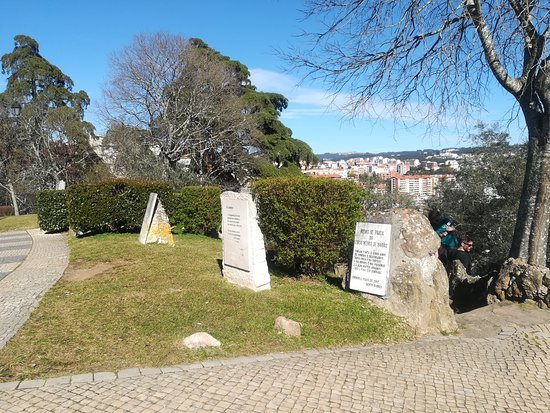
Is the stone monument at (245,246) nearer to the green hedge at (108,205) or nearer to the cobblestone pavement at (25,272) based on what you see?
the cobblestone pavement at (25,272)

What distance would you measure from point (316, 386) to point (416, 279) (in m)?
2.71

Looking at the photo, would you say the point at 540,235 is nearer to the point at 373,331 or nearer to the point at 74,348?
the point at 373,331

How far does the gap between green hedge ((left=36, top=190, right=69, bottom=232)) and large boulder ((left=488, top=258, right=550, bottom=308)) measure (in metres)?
13.4

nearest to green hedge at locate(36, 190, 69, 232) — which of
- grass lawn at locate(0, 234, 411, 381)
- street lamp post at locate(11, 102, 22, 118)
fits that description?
grass lawn at locate(0, 234, 411, 381)

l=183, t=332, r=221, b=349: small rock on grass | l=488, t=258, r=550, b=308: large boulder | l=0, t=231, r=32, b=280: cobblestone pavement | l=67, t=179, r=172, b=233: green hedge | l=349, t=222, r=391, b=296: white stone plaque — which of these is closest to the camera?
l=183, t=332, r=221, b=349: small rock on grass

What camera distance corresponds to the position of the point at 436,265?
239 inches

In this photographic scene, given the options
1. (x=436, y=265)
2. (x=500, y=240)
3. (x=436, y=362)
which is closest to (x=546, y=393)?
(x=436, y=362)

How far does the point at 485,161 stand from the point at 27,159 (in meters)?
29.2

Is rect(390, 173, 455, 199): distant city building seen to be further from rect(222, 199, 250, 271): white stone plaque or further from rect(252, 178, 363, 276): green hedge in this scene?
rect(222, 199, 250, 271): white stone plaque

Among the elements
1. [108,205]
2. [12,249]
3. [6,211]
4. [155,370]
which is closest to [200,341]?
[155,370]

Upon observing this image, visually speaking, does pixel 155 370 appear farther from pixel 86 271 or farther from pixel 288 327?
pixel 86 271

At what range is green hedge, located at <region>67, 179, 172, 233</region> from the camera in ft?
41.5

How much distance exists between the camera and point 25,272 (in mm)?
8320

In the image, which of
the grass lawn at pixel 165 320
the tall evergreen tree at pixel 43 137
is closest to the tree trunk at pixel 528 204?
the grass lawn at pixel 165 320
